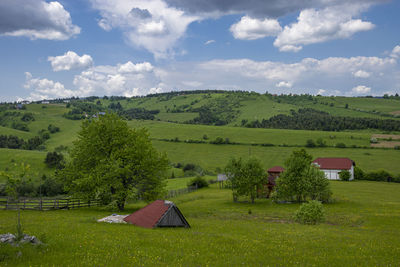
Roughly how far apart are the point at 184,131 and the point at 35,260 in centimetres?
15989

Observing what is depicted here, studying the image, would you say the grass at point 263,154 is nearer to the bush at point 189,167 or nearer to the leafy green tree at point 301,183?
the bush at point 189,167

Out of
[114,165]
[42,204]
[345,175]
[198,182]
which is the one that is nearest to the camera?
[114,165]

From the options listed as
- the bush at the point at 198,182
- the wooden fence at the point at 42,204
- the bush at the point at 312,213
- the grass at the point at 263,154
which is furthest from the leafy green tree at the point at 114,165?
the grass at the point at 263,154

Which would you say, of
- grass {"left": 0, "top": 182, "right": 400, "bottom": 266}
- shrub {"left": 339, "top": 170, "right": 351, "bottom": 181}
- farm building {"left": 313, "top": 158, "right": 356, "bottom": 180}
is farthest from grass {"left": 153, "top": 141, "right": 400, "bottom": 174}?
grass {"left": 0, "top": 182, "right": 400, "bottom": 266}

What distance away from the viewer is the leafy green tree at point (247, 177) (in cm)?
5788

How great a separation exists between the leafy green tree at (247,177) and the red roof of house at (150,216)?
1245 inches

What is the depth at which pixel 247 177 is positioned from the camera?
190ft

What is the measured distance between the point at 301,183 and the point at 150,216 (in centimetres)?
3731

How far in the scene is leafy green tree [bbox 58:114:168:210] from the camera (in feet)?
125

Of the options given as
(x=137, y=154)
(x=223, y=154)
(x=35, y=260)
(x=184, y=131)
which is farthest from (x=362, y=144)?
(x=35, y=260)

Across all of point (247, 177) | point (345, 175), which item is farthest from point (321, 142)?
point (247, 177)

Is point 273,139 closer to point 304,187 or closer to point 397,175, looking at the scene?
point 397,175

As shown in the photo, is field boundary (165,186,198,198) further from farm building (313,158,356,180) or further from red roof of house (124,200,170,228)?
farm building (313,158,356,180)

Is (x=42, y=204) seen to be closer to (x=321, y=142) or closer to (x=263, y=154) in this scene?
(x=263, y=154)
